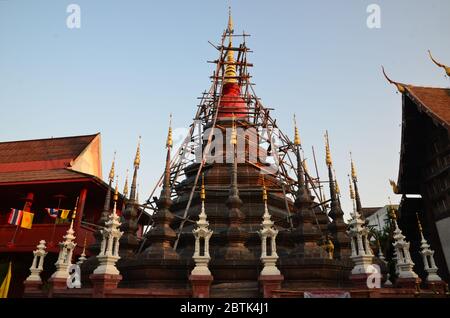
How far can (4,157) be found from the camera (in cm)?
2330

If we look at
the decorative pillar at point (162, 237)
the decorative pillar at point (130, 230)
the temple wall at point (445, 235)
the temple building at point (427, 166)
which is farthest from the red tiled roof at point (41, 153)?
the temple wall at point (445, 235)

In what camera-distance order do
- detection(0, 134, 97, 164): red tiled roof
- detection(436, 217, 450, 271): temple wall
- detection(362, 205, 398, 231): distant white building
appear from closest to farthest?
detection(436, 217, 450, 271): temple wall < detection(0, 134, 97, 164): red tiled roof < detection(362, 205, 398, 231): distant white building

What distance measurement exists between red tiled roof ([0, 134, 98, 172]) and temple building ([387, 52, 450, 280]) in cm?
2170

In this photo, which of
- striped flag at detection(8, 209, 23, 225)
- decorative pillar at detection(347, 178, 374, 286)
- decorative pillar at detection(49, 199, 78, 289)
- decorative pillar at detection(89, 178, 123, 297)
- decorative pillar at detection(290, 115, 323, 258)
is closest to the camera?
decorative pillar at detection(89, 178, 123, 297)

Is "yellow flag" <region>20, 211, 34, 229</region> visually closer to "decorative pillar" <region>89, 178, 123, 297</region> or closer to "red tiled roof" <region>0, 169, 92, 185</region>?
"red tiled roof" <region>0, 169, 92, 185</region>

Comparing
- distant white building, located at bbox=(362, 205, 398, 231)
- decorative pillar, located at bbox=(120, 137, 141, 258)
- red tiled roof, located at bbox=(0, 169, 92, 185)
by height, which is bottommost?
decorative pillar, located at bbox=(120, 137, 141, 258)

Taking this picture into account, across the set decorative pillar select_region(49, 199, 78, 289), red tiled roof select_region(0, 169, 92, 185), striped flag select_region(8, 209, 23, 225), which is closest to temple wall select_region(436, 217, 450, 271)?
decorative pillar select_region(49, 199, 78, 289)

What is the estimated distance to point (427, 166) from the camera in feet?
64.5

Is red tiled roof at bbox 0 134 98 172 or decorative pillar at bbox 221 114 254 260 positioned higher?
red tiled roof at bbox 0 134 98 172

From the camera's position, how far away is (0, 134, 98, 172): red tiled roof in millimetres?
22203

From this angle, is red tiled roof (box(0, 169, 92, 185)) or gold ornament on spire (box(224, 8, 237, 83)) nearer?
red tiled roof (box(0, 169, 92, 185))

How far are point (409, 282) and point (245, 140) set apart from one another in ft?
40.6
